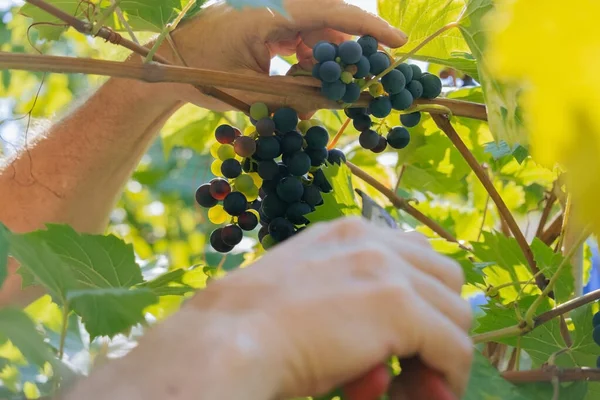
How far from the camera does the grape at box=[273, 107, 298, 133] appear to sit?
78 centimetres

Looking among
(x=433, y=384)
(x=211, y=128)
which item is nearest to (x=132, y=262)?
(x=433, y=384)

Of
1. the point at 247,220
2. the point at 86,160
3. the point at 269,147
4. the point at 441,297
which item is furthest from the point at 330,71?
the point at 86,160

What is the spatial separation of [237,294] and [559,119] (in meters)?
0.25

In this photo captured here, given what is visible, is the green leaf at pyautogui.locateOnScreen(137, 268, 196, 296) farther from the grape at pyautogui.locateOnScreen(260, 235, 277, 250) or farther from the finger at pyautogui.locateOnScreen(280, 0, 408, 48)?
the finger at pyautogui.locateOnScreen(280, 0, 408, 48)

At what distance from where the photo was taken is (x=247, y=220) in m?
0.84

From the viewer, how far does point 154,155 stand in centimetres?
247

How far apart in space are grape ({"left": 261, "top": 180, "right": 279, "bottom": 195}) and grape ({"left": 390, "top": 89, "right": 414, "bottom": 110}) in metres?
0.16

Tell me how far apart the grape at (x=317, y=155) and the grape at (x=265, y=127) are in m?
0.05

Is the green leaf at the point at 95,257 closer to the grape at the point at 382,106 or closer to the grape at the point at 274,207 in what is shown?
the grape at the point at 274,207

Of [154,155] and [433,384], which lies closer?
[433,384]

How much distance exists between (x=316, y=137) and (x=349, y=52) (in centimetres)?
11

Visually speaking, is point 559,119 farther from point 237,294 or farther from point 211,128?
point 211,128

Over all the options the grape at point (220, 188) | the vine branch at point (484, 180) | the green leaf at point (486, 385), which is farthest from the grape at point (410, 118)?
the green leaf at point (486, 385)

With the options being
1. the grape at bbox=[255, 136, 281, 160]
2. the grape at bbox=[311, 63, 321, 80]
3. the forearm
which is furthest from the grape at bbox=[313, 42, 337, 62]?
the forearm
